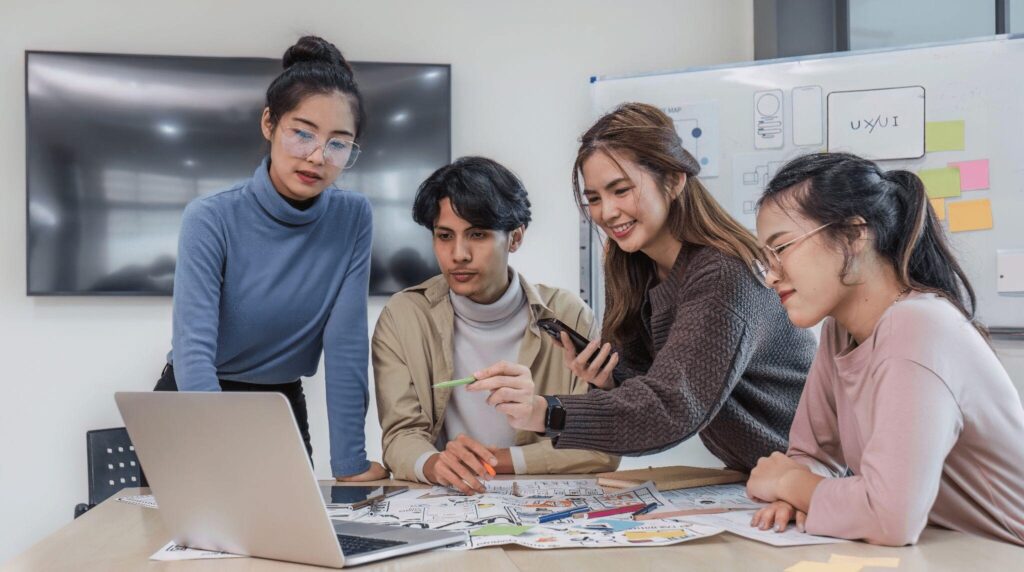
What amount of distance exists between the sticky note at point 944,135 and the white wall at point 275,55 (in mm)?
945

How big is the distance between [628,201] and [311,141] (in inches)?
23.2

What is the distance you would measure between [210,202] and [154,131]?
157cm

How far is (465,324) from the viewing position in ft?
6.65

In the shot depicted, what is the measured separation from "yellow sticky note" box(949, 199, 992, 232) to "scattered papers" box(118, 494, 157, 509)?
2.12 meters

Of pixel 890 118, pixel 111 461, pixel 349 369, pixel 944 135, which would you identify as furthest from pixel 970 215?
pixel 111 461

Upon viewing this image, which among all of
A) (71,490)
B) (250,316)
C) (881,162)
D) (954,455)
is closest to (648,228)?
(954,455)

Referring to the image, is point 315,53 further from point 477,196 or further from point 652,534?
point 652,534

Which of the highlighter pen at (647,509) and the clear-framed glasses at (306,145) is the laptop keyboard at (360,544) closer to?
the highlighter pen at (647,509)

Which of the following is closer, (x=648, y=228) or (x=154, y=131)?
(x=648, y=228)

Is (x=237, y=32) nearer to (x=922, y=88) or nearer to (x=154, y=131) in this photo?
(x=154, y=131)

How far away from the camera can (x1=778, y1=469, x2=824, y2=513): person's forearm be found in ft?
3.84

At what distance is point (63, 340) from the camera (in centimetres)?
309

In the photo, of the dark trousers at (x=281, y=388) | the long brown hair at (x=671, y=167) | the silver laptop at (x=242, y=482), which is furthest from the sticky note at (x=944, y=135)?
the silver laptop at (x=242, y=482)

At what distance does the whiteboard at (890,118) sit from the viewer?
2.50 meters
